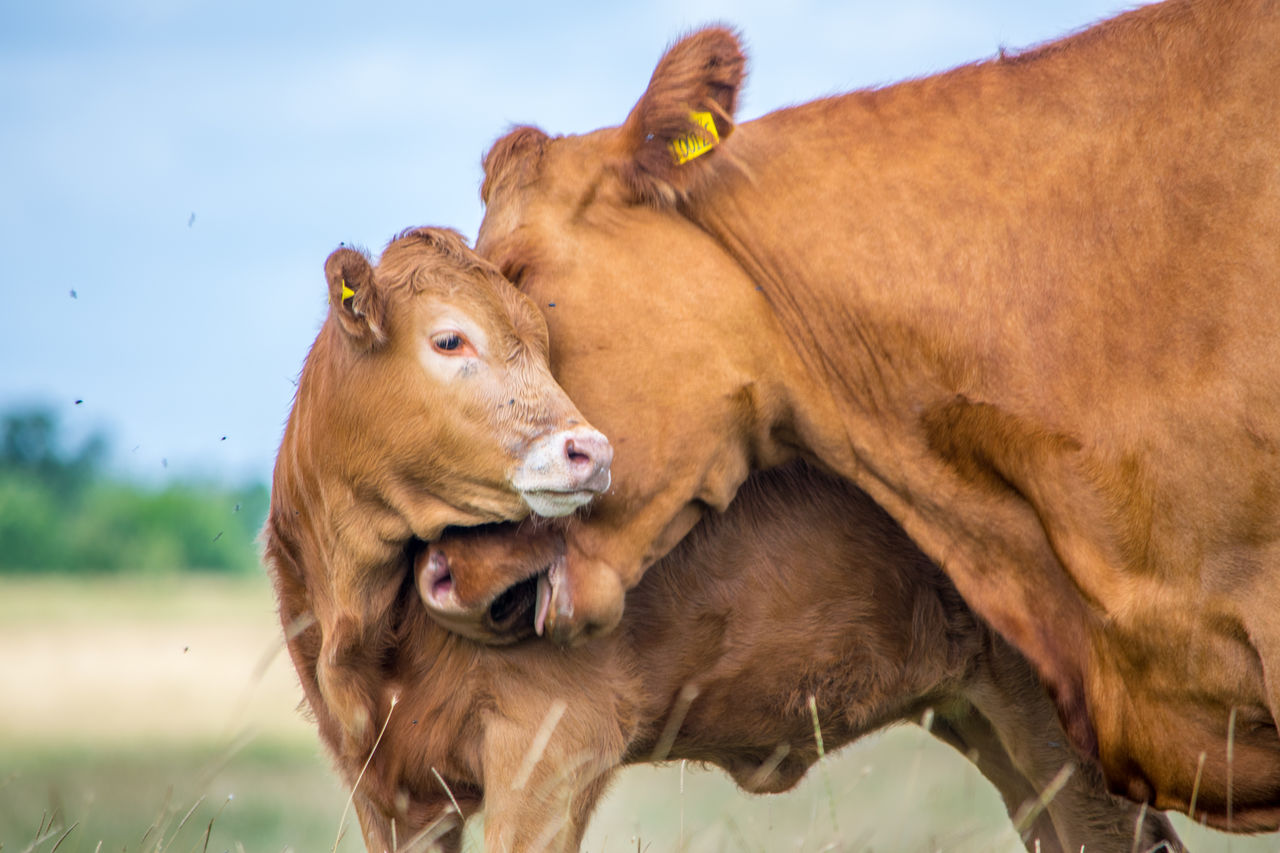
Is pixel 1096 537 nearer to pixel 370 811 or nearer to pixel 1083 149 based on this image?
pixel 1083 149

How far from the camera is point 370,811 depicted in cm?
375

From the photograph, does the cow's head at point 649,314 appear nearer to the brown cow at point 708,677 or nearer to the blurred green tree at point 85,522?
the brown cow at point 708,677

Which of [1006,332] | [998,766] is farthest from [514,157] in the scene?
[998,766]


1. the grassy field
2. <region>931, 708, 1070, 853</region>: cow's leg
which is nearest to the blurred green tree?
the grassy field

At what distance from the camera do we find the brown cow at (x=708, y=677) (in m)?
3.45

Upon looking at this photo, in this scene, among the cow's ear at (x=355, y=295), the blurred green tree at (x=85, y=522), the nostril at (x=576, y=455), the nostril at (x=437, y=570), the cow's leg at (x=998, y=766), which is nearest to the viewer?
the nostril at (x=576, y=455)

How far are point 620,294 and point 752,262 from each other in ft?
1.28

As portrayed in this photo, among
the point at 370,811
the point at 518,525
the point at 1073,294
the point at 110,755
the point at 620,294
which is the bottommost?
the point at 110,755

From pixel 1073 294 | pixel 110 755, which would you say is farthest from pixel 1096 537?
pixel 110 755

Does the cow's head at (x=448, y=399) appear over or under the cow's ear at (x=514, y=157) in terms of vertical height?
under

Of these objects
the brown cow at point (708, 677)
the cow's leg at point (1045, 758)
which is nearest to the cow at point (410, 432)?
the brown cow at point (708, 677)

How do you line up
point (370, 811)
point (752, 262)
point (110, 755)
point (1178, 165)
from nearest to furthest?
point (1178, 165), point (752, 262), point (370, 811), point (110, 755)

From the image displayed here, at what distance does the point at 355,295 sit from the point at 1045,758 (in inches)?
106

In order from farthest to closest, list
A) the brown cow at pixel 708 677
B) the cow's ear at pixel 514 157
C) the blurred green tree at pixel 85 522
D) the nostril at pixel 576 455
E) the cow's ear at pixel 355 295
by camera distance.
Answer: the blurred green tree at pixel 85 522
the cow's ear at pixel 514 157
the brown cow at pixel 708 677
the cow's ear at pixel 355 295
the nostril at pixel 576 455
